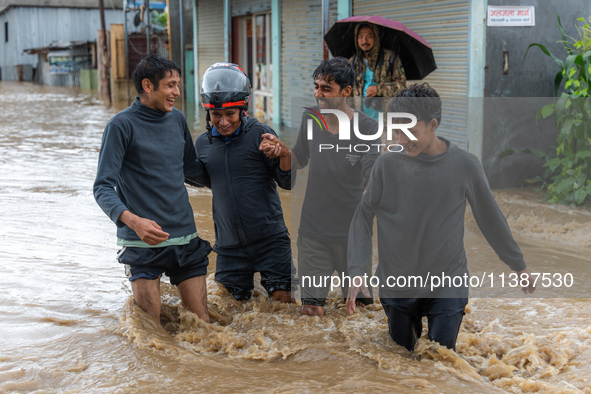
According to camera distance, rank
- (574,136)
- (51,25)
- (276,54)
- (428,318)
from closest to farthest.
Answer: (428,318)
(574,136)
(276,54)
(51,25)

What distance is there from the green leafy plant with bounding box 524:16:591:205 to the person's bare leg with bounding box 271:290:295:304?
144 inches

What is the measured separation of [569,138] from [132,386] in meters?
5.41

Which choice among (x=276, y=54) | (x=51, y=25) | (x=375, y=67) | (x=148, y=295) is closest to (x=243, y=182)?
(x=148, y=295)

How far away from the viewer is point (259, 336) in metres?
4.04

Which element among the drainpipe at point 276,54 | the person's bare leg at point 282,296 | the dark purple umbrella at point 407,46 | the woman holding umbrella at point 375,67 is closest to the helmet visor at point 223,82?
the person's bare leg at point 282,296

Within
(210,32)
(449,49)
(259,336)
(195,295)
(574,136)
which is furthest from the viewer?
(210,32)

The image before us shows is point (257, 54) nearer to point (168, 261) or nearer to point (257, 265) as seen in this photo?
point (257, 265)

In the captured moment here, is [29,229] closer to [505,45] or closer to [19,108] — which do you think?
[505,45]

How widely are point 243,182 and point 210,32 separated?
1382cm

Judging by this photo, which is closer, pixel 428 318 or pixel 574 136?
pixel 428 318

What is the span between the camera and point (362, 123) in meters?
3.98

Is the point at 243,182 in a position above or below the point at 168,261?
above

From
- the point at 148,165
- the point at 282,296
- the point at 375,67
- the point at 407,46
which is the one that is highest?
the point at 407,46

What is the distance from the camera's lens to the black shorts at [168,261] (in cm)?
389
